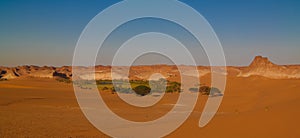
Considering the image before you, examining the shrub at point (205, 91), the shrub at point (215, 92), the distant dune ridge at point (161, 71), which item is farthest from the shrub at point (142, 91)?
the distant dune ridge at point (161, 71)

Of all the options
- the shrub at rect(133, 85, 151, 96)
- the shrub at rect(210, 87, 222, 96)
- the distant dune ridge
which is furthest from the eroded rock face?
the shrub at rect(133, 85, 151, 96)

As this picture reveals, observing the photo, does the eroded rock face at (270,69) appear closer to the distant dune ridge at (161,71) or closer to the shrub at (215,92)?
the distant dune ridge at (161,71)

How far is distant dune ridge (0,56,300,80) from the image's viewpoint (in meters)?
46.2

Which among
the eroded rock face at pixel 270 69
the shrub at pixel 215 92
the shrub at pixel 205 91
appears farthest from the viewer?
the eroded rock face at pixel 270 69

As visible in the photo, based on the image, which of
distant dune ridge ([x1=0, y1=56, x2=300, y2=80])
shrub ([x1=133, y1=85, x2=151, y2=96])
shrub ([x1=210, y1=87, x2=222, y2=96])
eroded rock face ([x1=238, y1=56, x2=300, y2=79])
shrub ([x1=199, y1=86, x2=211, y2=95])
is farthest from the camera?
distant dune ridge ([x1=0, y1=56, x2=300, y2=80])

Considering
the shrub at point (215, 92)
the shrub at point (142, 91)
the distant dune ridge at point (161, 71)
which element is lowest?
the shrub at point (215, 92)

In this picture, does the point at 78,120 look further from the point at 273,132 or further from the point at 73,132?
the point at 273,132

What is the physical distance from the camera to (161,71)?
307 feet

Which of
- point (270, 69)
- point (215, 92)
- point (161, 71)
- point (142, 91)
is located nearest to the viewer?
point (215, 92)

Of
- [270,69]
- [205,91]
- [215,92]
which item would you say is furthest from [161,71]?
[215,92]

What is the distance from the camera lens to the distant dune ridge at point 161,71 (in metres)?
46.2

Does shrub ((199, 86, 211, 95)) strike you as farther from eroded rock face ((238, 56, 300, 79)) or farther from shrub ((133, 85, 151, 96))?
eroded rock face ((238, 56, 300, 79))

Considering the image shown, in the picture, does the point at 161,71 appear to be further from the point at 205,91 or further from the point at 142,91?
the point at 205,91

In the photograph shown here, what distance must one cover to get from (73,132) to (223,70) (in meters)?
57.7
